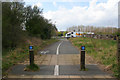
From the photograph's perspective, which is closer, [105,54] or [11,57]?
[11,57]

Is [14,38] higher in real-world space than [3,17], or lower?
lower

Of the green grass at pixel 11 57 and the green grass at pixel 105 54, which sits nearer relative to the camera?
the green grass at pixel 11 57

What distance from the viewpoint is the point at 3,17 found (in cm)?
416

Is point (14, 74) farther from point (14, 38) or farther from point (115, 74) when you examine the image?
point (115, 74)

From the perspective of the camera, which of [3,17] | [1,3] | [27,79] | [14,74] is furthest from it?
[14,74]

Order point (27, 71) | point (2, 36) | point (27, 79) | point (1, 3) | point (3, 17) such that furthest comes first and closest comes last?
point (27, 71) < point (27, 79) < point (1, 3) < point (3, 17) < point (2, 36)

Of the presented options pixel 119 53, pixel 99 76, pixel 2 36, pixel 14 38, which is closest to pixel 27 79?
pixel 14 38

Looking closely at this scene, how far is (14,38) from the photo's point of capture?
433 centimetres

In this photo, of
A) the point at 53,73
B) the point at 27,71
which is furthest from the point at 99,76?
the point at 27,71

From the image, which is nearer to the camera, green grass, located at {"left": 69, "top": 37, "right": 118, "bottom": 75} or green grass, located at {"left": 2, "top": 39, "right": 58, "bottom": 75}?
green grass, located at {"left": 2, "top": 39, "right": 58, "bottom": 75}

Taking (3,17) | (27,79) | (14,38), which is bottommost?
(27,79)

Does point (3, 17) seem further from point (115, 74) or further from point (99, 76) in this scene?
point (115, 74)

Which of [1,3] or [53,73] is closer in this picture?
[1,3]

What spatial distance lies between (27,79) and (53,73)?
122 cm
